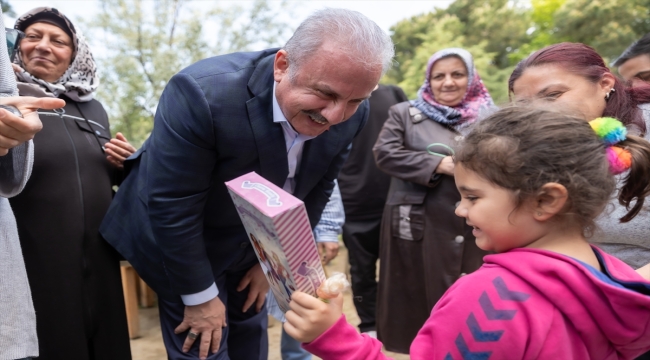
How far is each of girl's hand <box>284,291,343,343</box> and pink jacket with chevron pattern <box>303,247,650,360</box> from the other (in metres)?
0.19

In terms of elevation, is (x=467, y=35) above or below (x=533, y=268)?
below

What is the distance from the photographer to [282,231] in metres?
1.02

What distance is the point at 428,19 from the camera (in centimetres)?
1487

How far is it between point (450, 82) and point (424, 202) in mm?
737

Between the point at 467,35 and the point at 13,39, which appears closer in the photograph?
the point at 13,39

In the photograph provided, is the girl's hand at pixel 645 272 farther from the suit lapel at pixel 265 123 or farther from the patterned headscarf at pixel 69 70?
the patterned headscarf at pixel 69 70

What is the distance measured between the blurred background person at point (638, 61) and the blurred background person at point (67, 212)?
7.17ft

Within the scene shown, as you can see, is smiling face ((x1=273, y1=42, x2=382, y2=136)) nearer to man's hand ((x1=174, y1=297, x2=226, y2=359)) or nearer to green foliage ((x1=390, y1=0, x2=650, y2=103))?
man's hand ((x1=174, y1=297, x2=226, y2=359))

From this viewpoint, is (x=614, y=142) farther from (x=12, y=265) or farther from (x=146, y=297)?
(x=146, y=297)

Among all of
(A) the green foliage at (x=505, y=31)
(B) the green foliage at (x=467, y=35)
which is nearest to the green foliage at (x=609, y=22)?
(A) the green foliage at (x=505, y=31)

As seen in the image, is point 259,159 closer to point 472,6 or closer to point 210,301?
point 210,301

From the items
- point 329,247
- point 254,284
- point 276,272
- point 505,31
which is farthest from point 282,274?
point 505,31

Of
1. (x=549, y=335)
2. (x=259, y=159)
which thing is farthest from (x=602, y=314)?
(x=259, y=159)

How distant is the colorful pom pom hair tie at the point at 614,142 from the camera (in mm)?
1119
